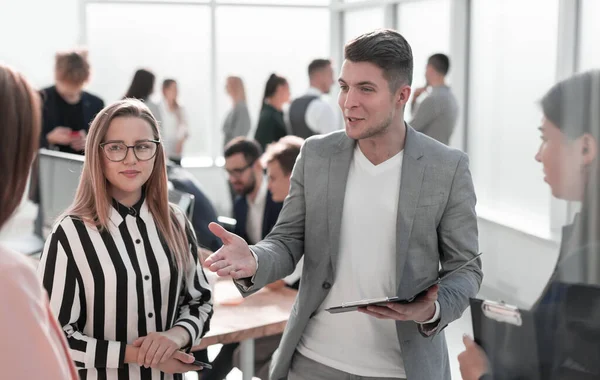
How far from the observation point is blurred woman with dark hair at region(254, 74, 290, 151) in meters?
7.26

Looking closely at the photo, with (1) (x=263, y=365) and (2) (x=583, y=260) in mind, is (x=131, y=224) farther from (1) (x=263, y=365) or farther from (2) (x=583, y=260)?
(1) (x=263, y=365)

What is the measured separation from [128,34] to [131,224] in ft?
26.0

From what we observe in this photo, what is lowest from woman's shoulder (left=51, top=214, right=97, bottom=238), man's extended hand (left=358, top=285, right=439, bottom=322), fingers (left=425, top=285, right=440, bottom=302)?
man's extended hand (left=358, top=285, right=439, bottom=322)

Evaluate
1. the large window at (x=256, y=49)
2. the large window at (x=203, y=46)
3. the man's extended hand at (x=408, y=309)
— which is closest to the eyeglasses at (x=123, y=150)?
the man's extended hand at (x=408, y=309)

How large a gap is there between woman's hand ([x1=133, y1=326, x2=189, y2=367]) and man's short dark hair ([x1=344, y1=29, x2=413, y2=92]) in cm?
Result: 92

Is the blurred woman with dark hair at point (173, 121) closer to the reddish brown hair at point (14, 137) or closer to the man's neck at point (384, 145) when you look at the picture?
the man's neck at point (384, 145)

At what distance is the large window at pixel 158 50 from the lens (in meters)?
9.66

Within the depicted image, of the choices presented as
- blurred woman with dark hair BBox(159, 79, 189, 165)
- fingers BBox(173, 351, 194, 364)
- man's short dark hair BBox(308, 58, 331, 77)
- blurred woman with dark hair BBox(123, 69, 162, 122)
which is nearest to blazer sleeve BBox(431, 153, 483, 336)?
fingers BBox(173, 351, 194, 364)

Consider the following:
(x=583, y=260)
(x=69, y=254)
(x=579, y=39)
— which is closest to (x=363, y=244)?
(x=583, y=260)

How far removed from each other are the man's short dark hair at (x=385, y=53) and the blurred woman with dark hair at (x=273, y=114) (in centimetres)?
512

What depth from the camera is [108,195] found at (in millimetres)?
2266

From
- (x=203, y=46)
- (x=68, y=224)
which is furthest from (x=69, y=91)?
(x=203, y=46)

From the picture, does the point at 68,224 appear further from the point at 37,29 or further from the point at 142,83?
the point at 37,29

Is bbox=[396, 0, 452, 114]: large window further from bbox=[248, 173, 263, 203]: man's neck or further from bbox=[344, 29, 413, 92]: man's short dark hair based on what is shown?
bbox=[344, 29, 413, 92]: man's short dark hair
